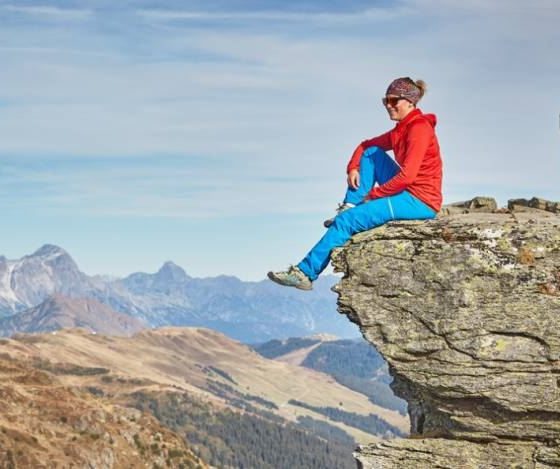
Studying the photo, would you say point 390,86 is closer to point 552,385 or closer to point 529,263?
point 529,263

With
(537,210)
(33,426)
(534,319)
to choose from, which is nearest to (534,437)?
(534,319)

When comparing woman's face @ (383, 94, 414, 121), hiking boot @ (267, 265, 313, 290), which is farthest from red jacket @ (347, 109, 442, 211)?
hiking boot @ (267, 265, 313, 290)

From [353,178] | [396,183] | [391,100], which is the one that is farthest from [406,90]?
[353,178]

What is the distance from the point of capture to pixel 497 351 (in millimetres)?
21453

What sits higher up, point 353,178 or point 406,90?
point 406,90

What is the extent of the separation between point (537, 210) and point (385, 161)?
5999mm

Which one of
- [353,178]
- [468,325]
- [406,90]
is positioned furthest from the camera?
[353,178]

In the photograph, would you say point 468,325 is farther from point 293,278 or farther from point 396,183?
point 293,278

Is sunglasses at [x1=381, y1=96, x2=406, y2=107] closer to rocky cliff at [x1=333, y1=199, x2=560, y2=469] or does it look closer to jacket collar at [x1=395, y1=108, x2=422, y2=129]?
jacket collar at [x1=395, y1=108, x2=422, y2=129]

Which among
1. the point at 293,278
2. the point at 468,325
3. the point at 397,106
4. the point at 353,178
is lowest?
the point at 468,325

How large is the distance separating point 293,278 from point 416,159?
513 cm

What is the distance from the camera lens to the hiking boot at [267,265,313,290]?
22984 millimetres

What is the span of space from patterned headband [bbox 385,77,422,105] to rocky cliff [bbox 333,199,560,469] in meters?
3.77

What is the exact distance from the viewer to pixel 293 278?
23016mm
